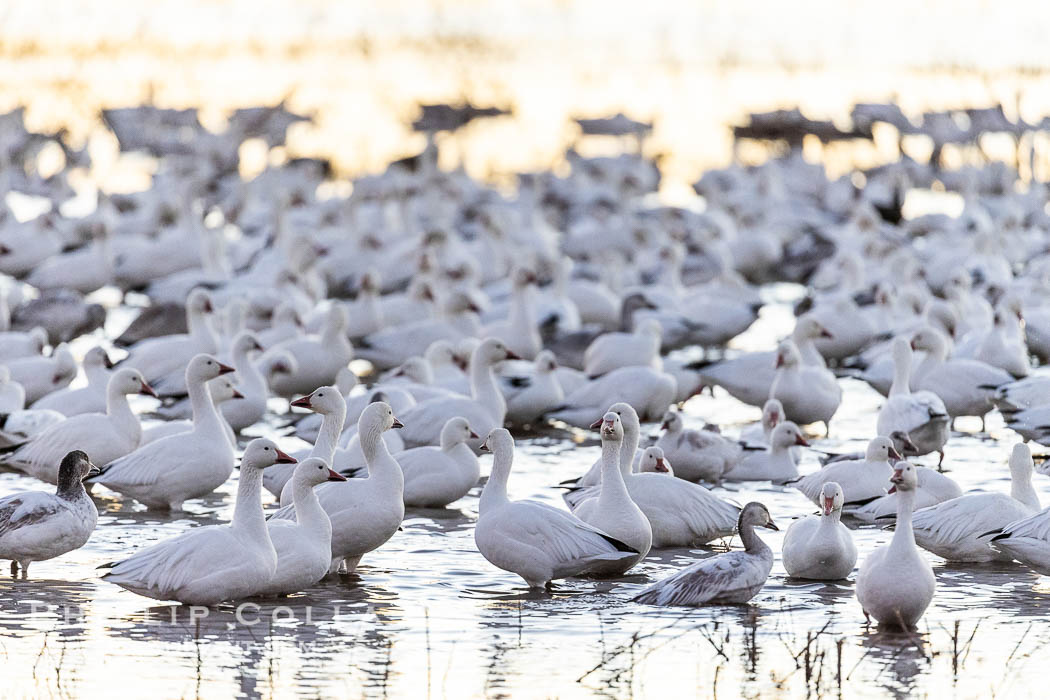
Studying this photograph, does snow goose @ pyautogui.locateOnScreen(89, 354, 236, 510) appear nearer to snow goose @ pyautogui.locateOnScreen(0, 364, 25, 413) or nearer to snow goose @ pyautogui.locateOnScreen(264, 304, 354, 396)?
snow goose @ pyautogui.locateOnScreen(0, 364, 25, 413)

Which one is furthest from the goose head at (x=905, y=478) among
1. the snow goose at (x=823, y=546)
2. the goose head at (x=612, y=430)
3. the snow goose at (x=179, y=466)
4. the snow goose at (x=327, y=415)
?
the snow goose at (x=179, y=466)

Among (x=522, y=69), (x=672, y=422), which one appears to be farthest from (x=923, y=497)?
(x=522, y=69)

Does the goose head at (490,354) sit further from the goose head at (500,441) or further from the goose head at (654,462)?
the goose head at (500,441)

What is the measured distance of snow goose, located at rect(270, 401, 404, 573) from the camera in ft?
24.3

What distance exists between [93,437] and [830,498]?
4033mm

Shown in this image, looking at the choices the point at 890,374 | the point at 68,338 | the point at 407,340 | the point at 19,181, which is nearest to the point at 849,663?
the point at 890,374

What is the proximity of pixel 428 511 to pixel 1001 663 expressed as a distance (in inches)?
139

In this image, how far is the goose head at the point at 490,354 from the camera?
1044 centimetres

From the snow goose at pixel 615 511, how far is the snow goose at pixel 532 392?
10.7 ft

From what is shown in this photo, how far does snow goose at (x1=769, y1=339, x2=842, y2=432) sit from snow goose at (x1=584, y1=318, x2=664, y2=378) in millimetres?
1263

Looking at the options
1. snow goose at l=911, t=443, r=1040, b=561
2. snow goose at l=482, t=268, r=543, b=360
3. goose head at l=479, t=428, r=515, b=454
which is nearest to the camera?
snow goose at l=911, t=443, r=1040, b=561

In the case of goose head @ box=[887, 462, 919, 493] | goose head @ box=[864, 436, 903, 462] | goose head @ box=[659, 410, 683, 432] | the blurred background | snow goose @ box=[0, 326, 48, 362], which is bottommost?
goose head @ box=[887, 462, 919, 493]

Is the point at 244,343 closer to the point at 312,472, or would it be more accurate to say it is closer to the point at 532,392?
the point at 532,392

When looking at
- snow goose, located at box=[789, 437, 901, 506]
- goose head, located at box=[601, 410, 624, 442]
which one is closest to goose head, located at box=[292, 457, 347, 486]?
goose head, located at box=[601, 410, 624, 442]
